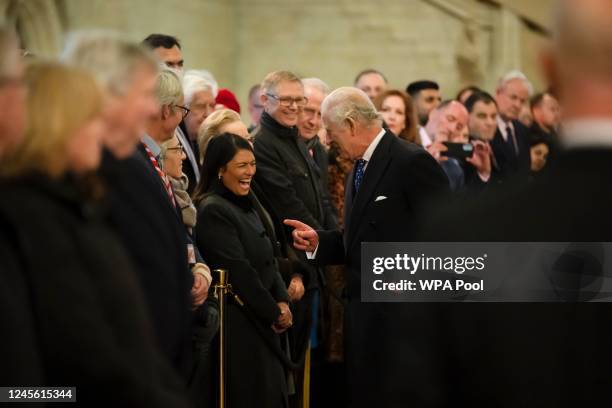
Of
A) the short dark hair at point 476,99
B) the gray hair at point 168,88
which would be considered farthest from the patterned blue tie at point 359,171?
the short dark hair at point 476,99

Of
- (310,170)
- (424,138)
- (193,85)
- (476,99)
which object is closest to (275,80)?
(193,85)

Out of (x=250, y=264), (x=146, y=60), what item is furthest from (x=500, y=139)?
(x=146, y=60)

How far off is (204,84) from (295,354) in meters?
1.67

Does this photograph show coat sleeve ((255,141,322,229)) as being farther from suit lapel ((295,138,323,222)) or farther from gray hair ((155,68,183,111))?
gray hair ((155,68,183,111))

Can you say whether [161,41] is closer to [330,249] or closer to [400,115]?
[330,249]

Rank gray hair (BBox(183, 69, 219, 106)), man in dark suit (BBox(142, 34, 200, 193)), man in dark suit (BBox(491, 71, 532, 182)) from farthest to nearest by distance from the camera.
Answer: man in dark suit (BBox(491, 71, 532, 182)) → gray hair (BBox(183, 69, 219, 106)) → man in dark suit (BBox(142, 34, 200, 193))

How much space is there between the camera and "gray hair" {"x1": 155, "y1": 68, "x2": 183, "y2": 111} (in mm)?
5293

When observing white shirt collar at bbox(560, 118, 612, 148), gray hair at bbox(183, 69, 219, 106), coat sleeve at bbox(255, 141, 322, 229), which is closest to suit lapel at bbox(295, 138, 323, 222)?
coat sleeve at bbox(255, 141, 322, 229)

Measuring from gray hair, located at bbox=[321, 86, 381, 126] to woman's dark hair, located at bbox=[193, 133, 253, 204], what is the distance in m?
0.52

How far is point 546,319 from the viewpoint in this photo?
2.21 m

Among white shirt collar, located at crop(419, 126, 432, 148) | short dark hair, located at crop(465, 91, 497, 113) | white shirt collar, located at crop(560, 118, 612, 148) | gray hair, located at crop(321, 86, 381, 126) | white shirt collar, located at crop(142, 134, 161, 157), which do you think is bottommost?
white shirt collar, located at crop(560, 118, 612, 148)

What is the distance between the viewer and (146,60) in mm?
3557

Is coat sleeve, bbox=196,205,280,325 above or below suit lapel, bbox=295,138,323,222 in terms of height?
below

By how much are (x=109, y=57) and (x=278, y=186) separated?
175 inches
